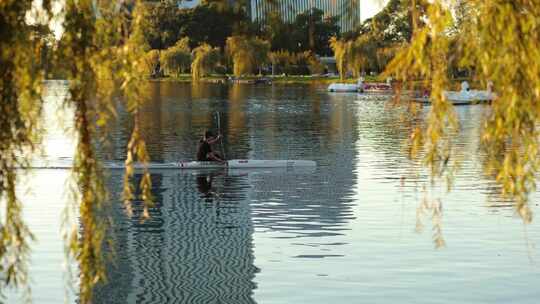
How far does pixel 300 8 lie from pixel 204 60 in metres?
130

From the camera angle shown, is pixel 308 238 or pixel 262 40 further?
pixel 308 238

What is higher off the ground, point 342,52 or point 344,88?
point 342,52

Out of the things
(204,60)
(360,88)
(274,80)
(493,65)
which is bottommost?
(274,80)

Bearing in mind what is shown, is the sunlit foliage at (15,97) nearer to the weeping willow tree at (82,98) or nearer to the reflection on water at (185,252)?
the weeping willow tree at (82,98)

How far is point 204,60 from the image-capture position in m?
137

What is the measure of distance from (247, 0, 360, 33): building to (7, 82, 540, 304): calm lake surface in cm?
145

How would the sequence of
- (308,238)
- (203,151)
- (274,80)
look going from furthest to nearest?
(274,80)
(203,151)
(308,238)

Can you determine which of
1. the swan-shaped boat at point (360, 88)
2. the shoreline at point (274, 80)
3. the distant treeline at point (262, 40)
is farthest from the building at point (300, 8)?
the shoreline at point (274, 80)

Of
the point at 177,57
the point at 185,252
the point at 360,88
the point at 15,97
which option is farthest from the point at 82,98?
the point at 177,57

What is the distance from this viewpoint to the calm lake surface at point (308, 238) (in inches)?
674

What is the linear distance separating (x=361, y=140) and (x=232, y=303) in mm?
31226

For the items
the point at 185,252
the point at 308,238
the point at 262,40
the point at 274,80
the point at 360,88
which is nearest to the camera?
the point at 262,40

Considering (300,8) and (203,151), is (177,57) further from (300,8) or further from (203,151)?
(300,8)

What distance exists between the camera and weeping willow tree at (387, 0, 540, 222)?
289 inches
